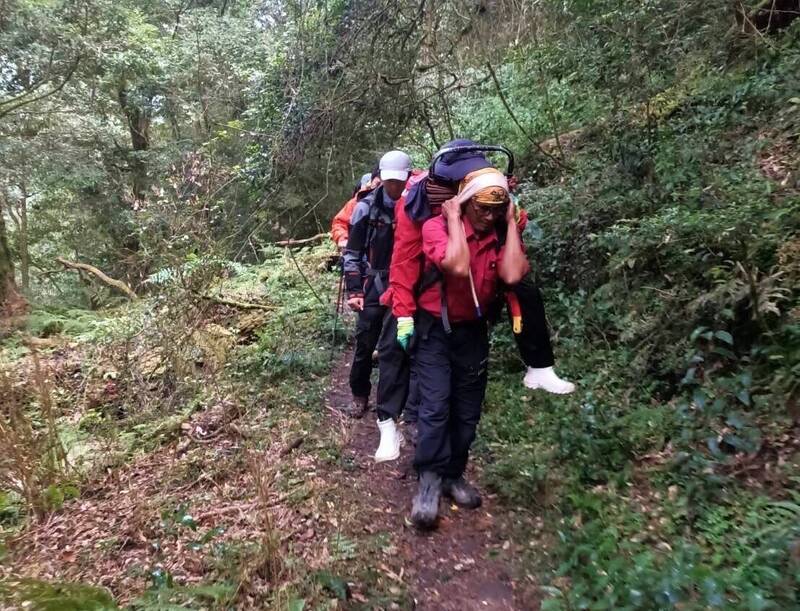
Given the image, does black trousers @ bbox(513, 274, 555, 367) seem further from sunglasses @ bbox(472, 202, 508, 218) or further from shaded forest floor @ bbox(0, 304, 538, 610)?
shaded forest floor @ bbox(0, 304, 538, 610)

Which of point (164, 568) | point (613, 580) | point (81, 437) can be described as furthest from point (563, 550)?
point (81, 437)

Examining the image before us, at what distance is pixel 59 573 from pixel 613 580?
130 inches

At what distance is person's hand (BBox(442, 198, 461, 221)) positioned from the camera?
11.8ft

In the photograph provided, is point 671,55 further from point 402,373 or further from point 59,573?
point 59,573

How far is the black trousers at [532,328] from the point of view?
4008 mm

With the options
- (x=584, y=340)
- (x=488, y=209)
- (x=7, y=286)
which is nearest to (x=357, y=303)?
(x=584, y=340)

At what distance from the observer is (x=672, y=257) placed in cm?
500

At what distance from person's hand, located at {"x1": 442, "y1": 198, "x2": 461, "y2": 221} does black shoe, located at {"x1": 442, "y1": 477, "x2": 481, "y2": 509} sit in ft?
6.10

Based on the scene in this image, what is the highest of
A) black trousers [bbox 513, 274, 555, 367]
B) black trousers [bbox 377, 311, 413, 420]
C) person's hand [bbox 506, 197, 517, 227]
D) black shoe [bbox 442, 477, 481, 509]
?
person's hand [bbox 506, 197, 517, 227]

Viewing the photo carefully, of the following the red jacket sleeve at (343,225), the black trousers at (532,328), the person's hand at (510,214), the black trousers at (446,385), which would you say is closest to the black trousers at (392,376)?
the black trousers at (446,385)

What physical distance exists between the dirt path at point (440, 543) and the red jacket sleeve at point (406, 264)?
1428mm

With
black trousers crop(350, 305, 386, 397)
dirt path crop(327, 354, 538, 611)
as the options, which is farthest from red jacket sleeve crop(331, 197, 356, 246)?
dirt path crop(327, 354, 538, 611)

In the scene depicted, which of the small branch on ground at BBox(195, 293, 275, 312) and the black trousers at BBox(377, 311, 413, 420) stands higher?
the small branch on ground at BBox(195, 293, 275, 312)

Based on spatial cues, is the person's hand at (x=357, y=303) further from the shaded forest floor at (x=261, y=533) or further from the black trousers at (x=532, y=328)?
the black trousers at (x=532, y=328)
